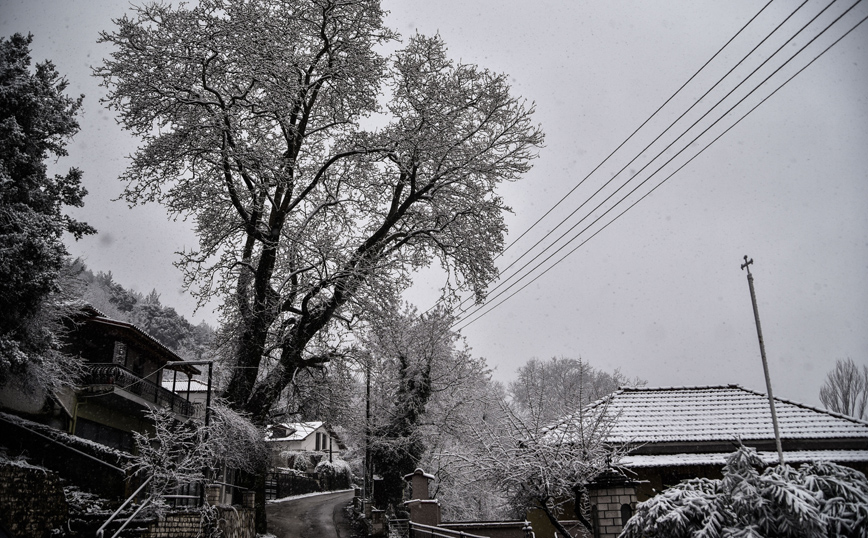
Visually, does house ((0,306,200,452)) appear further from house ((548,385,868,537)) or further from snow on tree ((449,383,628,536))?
house ((548,385,868,537))

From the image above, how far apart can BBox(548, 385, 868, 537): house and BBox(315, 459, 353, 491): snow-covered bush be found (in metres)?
31.1

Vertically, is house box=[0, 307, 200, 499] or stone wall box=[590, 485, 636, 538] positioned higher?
house box=[0, 307, 200, 499]

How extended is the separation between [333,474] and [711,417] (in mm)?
33532

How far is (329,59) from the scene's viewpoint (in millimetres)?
17469

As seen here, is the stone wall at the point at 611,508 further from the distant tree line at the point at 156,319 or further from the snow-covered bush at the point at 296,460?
the distant tree line at the point at 156,319

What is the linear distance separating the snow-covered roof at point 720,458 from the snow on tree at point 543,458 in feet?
7.92

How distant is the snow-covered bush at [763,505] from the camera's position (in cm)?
579

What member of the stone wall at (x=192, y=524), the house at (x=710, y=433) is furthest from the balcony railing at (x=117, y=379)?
the house at (x=710, y=433)

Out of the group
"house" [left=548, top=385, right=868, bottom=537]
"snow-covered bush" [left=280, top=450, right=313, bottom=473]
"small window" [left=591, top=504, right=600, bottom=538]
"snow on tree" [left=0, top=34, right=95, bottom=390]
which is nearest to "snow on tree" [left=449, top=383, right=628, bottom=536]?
"small window" [left=591, top=504, right=600, bottom=538]

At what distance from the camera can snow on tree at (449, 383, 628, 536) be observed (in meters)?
10.8

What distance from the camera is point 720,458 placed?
1465 centimetres

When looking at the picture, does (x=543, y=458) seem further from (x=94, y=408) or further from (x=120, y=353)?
(x=120, y=353)

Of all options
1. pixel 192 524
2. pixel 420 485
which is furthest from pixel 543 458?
pixel 192 524

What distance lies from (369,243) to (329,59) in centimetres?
522
